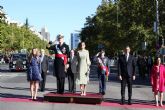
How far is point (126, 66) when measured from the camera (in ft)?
59.2

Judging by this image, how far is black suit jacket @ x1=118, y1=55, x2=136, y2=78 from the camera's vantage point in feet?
59.2

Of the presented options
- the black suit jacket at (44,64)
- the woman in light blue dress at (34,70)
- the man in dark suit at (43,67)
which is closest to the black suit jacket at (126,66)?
the woman in light blue dress at (34,70)

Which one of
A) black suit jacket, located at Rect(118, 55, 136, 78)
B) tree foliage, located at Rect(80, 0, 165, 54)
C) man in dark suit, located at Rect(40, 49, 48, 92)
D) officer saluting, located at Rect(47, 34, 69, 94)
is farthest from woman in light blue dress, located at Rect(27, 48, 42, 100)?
tree foliage, located at Rect(80, 0, 165, 54)

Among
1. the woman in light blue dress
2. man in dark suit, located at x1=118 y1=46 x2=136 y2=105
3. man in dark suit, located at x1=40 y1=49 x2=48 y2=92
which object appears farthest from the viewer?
man in dark suit, located at x1=40 y1=49 x2=48 y2=92

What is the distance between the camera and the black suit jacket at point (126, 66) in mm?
18031

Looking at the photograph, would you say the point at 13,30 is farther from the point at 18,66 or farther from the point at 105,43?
the point at 18,66

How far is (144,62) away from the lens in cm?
4166

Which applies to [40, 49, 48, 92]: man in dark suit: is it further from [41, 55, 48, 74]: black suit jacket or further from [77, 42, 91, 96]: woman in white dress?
[77, 42, 91, 96]: woman in white dress

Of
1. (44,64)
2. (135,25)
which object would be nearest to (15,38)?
(135,25)

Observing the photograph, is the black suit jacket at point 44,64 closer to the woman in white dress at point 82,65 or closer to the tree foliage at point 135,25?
the woman in white dress at point 82,65

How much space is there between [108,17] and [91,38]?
812 inches

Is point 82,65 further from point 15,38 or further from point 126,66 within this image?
point 15,38

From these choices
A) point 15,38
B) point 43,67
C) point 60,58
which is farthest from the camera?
point 15,38

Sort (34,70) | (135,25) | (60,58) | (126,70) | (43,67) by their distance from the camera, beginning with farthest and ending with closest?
(135,25), (43,67), (34,70), (60,58), (126,70)
